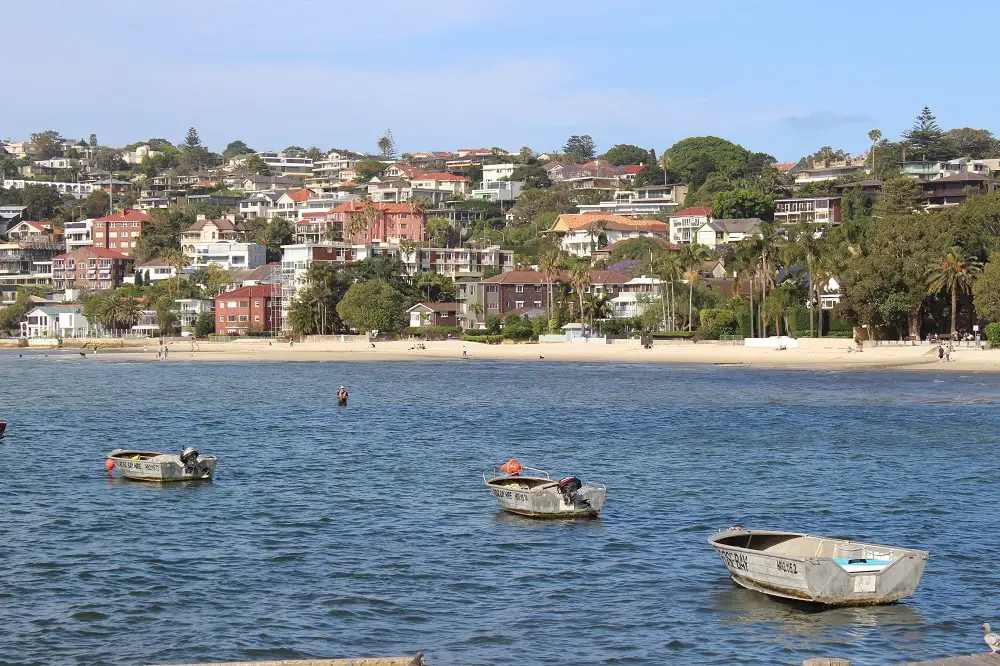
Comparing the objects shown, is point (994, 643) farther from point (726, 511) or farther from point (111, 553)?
point (111, 553)

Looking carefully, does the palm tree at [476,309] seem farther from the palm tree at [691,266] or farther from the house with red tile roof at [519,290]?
the palm tree at [691,266]

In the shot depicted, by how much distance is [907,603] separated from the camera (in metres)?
25.4

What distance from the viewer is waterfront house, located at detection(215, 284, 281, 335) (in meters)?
171

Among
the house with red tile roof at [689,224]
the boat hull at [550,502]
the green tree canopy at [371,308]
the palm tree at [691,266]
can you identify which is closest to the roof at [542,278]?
the green tree canopy at [371,308]

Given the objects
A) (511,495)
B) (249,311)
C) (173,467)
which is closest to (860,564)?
(511,495)

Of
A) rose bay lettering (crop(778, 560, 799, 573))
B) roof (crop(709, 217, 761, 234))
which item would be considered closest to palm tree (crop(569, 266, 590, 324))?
roof (crop(709, 217, 761, 234))

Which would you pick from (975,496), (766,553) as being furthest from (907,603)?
(975,496)

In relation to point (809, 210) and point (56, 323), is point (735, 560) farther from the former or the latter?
point (56, 323)

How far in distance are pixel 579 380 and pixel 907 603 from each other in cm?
6776

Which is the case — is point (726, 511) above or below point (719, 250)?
below

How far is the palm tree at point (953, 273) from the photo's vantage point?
102562mm

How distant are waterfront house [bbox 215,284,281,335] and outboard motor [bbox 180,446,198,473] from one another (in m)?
129

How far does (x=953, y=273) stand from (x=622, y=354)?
106ft

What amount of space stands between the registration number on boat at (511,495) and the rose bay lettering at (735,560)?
9150mm
